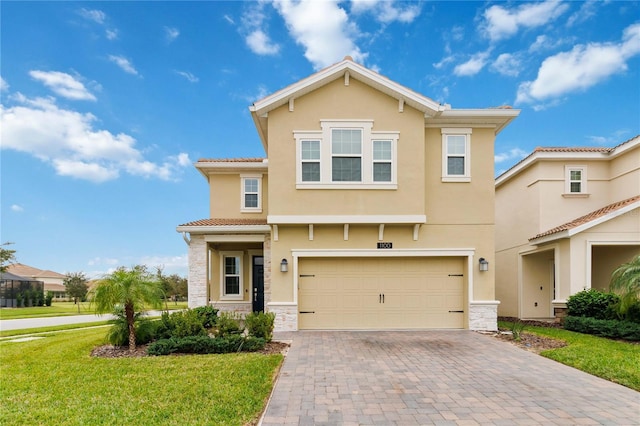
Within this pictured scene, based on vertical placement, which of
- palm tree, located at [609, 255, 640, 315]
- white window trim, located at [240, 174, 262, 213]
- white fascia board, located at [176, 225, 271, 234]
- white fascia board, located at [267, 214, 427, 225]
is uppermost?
white window trim, located at [240, 174, 262, 213]

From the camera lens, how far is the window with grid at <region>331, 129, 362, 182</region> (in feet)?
36.3

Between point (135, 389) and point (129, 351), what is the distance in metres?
3.20

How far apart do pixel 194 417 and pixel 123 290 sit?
4.76 meters

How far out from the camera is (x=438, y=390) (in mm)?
5602

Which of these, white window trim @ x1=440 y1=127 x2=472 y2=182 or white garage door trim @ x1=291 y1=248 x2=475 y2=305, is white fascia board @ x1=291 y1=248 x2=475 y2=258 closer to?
white garage door trim @ x1=291 y1=248 x2=475 y2=305

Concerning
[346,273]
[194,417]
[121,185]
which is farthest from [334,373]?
[121,185]

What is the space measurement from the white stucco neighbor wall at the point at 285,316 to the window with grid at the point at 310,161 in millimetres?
3922

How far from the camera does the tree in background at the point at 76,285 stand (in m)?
34.2

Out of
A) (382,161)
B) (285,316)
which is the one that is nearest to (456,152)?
(382,161)

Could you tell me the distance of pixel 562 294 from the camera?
40.8ft

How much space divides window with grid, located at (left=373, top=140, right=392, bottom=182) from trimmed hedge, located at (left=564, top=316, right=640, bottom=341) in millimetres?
7196

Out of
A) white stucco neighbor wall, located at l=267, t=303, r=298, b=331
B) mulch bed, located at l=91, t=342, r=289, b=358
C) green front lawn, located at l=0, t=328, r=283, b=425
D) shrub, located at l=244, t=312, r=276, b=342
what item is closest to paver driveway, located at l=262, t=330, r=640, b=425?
mulch bed, located at l=91, t=342, r=289, b=358

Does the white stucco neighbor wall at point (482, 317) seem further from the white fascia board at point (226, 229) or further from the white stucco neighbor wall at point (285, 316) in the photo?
the white fascia board at point (226, 229)

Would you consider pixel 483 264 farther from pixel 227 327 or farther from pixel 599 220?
pixel 227 327
